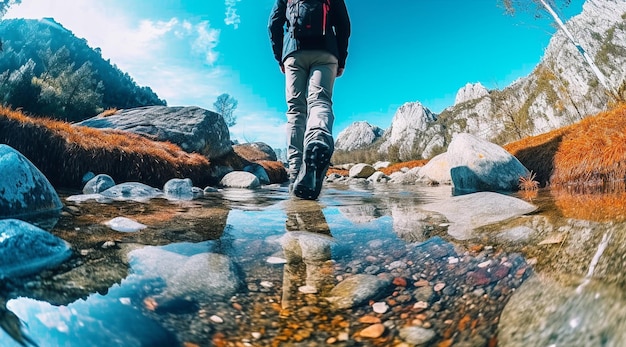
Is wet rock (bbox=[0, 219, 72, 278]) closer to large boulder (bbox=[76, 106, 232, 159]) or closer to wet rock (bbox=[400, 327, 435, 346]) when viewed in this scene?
wet rock (bbox=[400, 327, 435, 346])

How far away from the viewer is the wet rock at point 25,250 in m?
1.12

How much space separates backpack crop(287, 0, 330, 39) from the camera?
3891 mm

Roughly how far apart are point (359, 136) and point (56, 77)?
6419 inches

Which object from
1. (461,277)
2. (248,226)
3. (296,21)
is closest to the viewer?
(461,277)

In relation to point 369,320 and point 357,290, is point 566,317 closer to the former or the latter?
point 369,320

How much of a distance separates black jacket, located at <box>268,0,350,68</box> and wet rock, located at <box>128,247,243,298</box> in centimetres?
332

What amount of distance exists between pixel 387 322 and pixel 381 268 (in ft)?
1.75

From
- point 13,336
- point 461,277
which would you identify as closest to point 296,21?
point 461,277

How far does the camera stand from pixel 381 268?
152 centimetres

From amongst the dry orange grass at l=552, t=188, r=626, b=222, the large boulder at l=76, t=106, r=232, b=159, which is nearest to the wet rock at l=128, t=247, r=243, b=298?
the dry orange grass at l=552, t=188, r=626, b=222

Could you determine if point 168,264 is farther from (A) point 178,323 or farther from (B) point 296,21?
(B) point 296,21

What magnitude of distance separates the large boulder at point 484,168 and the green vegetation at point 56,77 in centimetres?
1111

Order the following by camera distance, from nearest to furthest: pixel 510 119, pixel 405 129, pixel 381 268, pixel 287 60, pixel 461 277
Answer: pixel 461 277 < pixel 381 268 < pixel 287 60 < pixel 510 119 < pixel 405 129

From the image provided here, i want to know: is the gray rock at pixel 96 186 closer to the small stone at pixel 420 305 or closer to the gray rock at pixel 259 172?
the small stone at pixel 420 305
